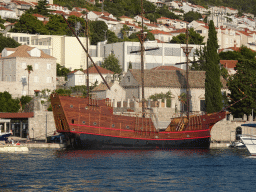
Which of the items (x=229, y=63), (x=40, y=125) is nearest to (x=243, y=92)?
(x=40, y=125)

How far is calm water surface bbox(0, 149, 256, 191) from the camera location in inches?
1223

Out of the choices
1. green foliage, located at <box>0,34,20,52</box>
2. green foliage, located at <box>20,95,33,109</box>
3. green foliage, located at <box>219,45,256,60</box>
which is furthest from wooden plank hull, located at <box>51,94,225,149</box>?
green foliage, located at <box>219,45,256,60</box>

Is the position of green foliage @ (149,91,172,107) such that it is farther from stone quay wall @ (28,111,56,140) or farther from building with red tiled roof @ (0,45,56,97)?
stone quay wall @ (28,111,56,140)

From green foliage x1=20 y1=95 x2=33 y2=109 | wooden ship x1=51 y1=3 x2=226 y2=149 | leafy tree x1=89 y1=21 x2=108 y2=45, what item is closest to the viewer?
wooden ship x1=51 y1=3 x2=226 y2=149

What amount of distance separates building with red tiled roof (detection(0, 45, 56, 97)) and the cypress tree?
24.9 metres

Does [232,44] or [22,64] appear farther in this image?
[232,44]

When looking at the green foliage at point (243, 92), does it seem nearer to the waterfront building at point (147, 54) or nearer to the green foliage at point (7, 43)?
the waterfront building at point (147, 54)

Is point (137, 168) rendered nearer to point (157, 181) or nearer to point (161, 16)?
point (157, 181)

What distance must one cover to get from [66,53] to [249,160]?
59865mm

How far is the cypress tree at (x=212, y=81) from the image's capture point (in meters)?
66.6

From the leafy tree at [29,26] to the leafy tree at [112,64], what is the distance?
19.4 metres

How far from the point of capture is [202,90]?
79875mm

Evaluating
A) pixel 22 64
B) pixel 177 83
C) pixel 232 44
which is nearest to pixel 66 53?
pixel 22 64

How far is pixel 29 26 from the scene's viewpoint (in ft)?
358
